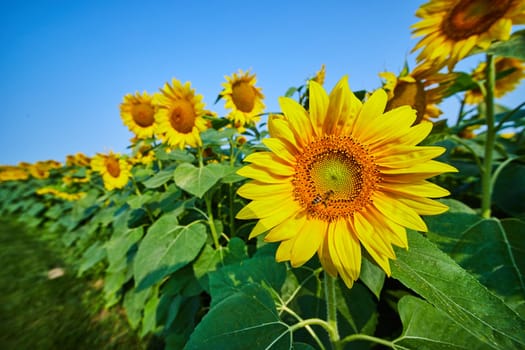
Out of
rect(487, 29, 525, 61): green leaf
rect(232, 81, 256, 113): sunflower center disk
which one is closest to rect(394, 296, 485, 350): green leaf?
rect(487, 29, 525, 61): green leaf

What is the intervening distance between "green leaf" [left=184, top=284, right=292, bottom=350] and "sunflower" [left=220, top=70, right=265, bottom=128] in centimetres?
190

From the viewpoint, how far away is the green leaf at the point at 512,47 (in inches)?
43.9

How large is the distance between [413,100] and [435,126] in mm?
178

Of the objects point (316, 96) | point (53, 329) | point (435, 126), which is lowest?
point (53, 329)

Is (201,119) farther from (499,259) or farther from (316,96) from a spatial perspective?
(499,259)

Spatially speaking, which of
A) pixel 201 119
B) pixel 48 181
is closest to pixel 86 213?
pixel 201 119

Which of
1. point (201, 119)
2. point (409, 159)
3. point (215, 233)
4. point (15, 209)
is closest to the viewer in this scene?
point (409, 159)

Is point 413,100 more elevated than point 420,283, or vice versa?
point 413,100

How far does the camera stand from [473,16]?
1363 mm

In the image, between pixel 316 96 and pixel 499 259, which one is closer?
pixel 316 96

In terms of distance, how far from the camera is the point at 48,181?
30.4ft

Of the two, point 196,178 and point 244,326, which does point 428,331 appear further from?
point 196,178

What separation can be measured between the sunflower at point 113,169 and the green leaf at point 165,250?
1513 mm

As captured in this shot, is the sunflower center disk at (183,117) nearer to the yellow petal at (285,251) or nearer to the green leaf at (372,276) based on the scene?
the yellow petal at (285,251)
